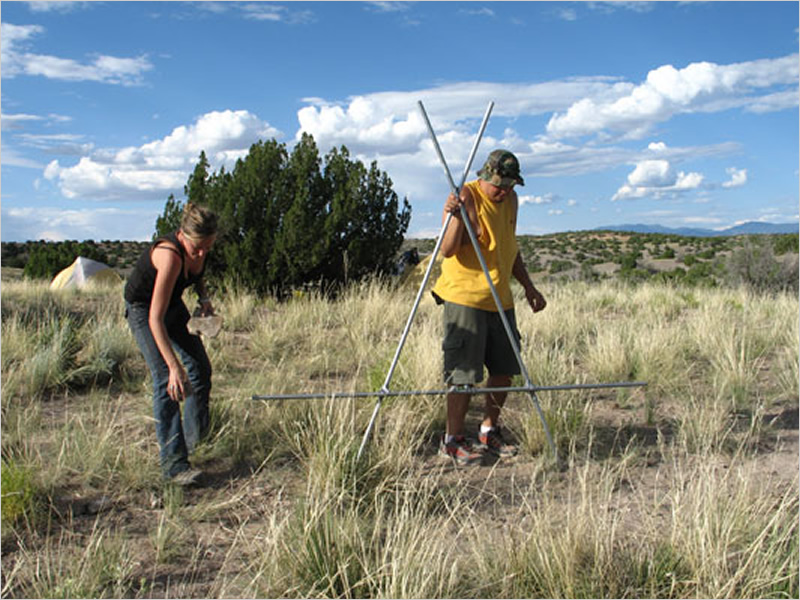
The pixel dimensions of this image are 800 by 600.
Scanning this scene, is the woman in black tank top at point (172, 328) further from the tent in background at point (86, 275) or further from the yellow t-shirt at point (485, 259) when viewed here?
the tent in background at point (86, 275)

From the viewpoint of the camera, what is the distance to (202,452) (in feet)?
14.6

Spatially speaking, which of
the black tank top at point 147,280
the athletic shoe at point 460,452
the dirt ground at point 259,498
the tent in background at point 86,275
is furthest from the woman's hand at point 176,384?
the tent in background at point 86,275

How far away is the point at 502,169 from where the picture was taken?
4191mm

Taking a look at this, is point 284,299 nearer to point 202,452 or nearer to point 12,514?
point 202,452

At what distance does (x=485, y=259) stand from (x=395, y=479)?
52.5 inches

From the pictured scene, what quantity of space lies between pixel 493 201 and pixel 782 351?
466 cm

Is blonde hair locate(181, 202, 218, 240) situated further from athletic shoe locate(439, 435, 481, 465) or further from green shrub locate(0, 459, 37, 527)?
athletic shoe locate(439, 435, 481, 465)

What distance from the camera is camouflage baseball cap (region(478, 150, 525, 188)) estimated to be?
4188mm

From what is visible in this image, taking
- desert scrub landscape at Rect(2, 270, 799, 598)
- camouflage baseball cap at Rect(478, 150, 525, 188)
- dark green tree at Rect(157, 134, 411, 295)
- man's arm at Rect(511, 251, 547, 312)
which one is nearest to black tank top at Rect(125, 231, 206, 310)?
desert scrub landscape at Rect(2, 270, 799, 598)

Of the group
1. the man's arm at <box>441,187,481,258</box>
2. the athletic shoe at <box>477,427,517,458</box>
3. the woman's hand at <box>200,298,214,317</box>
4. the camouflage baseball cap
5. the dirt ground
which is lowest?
the dirt ground

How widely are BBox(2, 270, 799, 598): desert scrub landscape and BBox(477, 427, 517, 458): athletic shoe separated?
0.10 meters

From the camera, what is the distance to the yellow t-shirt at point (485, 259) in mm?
4324

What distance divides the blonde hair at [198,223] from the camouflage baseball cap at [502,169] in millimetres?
1528

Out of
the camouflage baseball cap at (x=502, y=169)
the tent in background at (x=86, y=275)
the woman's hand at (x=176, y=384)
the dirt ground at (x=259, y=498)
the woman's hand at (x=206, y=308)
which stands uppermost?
the camouflage baseball cap at (x=502, y=169)
